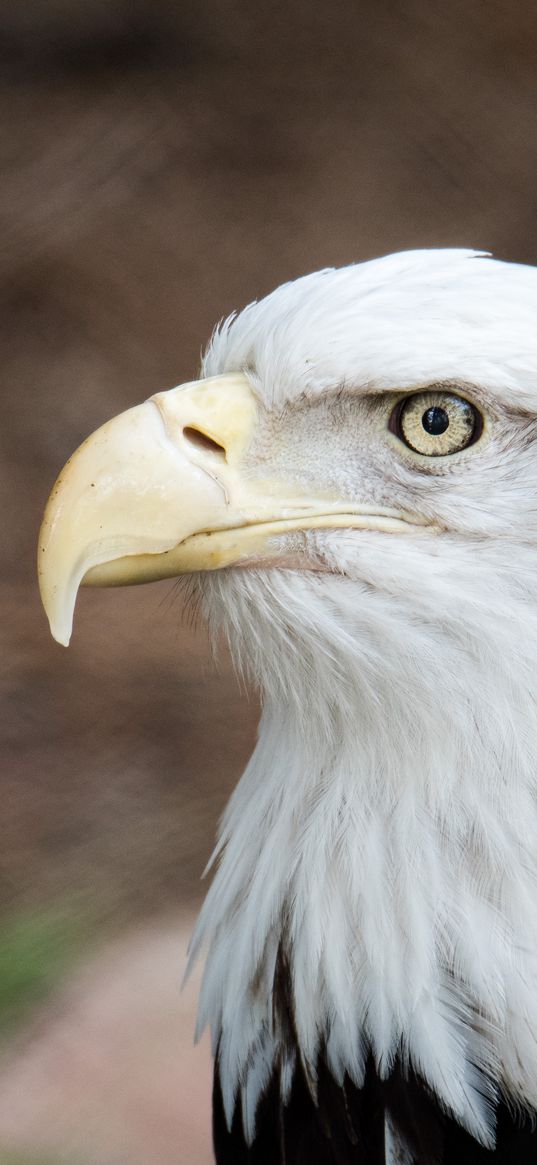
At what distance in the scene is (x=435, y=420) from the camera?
55.7 inches

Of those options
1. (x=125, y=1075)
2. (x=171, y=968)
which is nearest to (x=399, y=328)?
(x=125, y=1075)

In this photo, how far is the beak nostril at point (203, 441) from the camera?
1.48 m

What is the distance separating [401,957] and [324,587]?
0.41 meters

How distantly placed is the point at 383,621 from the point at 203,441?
0.28m

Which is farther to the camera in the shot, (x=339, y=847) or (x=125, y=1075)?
(x=125, y=1075)

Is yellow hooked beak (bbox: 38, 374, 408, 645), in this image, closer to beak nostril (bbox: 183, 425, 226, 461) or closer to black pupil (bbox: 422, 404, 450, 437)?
beak nostril (bbox: 183, 425, 226, 461)

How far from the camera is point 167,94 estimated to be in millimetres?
5113

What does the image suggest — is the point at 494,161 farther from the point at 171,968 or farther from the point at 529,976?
the point at 529,976

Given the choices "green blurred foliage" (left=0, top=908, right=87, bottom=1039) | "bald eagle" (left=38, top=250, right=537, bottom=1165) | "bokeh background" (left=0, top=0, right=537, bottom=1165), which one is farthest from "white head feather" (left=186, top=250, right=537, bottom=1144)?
"bokeh background" (left=0, top=0, right=537, bottom=1165)

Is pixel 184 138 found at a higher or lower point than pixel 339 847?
higher

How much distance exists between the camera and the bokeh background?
175 inches

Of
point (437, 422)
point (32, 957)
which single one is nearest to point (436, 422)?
point (437, 422)

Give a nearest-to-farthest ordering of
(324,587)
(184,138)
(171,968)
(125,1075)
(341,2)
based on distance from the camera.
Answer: (324,587) → (125,1075) → (171,968) → (341,2) → (184,138)

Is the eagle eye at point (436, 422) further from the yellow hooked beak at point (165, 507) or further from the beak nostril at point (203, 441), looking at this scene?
the beak nostril at point (203, 441)
